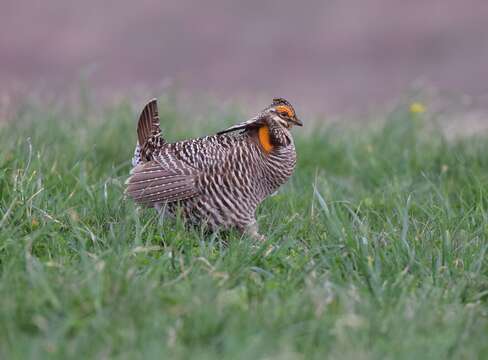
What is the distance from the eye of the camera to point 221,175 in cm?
483

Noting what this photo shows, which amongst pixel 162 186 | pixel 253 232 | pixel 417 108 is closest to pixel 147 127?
pixel 162 186

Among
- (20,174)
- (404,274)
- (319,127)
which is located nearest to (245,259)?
(404,274)

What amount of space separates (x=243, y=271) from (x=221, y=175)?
1088 mm

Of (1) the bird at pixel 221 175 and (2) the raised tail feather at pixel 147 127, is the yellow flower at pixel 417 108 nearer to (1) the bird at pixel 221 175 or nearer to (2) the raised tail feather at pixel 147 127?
(1) the bird at pixel 221 175

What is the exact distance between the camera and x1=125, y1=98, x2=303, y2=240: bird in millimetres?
4805

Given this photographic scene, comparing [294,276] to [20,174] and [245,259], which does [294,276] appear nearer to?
[245,259]

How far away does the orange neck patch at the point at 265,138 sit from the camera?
503 cm

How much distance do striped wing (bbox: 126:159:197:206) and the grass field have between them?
0.09 m

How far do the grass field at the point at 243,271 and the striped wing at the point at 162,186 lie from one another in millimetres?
90

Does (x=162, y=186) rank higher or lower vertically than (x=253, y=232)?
higher

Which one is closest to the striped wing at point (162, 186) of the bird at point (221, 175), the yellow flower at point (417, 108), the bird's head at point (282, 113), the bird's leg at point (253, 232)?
the bird at point (221, 175)

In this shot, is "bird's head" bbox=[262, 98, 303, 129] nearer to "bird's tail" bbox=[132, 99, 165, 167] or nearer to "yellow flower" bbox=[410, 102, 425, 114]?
"bird's tail" bbox=[132, 99, 165, 167]

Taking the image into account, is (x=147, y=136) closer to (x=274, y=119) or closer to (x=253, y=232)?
(x=274, y=119)

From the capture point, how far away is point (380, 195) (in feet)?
18.3
